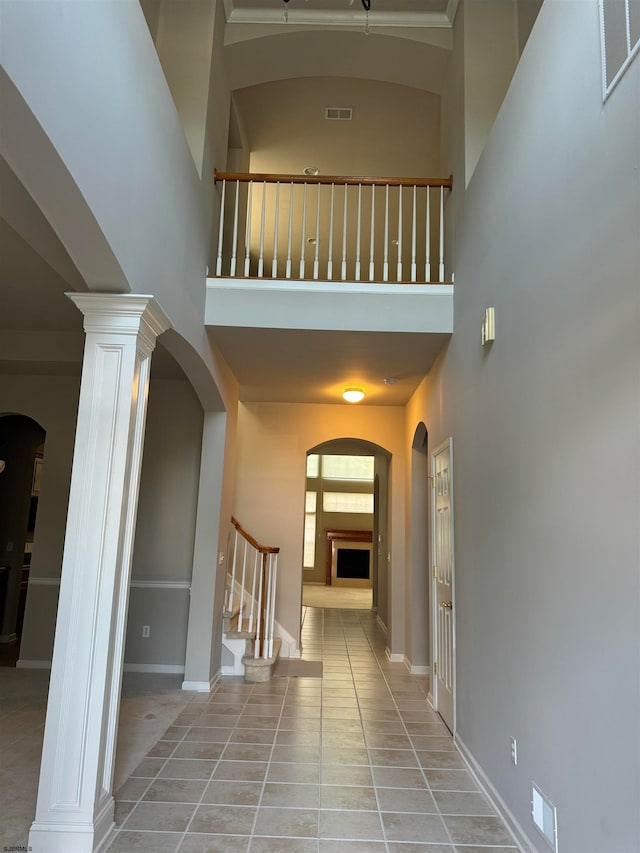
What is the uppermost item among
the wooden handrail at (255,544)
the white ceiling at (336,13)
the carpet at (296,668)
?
the white ceiling at (336,13)

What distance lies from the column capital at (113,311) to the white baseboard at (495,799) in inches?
114

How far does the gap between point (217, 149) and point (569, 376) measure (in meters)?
3.77

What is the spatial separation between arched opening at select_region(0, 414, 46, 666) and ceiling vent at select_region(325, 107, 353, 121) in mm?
4976

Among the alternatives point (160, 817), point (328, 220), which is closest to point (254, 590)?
point (160, 817)

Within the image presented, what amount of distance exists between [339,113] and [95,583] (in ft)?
18.1

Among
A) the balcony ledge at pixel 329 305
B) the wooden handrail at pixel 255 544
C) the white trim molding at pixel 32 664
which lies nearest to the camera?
the balcony ledge at pixel 329 305

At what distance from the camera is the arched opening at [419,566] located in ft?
18.4

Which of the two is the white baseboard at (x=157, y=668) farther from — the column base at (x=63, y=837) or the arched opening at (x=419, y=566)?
the column base at (x=63, y=837)

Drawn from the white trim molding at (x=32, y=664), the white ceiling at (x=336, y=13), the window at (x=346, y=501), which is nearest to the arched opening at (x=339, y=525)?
the window at (x=346, y=501)

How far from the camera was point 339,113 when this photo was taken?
5.91 metres

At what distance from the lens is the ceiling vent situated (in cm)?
586

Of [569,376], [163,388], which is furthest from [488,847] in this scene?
[163,388]

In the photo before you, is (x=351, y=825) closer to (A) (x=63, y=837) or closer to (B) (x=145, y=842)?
(B) (x=145, y=842)

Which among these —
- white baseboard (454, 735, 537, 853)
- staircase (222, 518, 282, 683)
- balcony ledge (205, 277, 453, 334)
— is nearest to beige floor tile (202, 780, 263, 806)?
white baseboard (454, 735, 537, 853)
